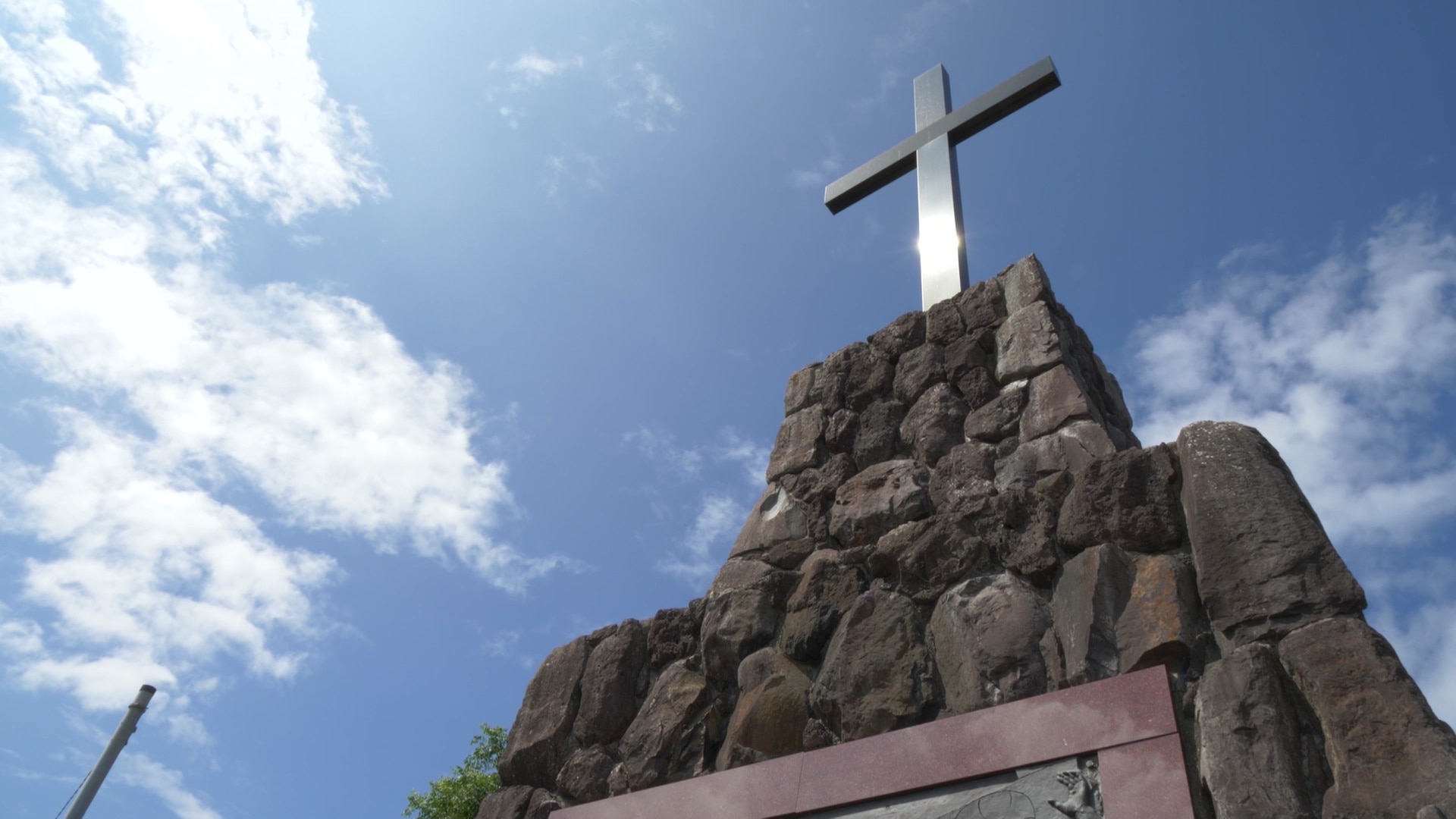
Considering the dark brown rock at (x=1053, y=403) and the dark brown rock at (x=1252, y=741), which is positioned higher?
the dark brown rock at (x=1053, y=403)

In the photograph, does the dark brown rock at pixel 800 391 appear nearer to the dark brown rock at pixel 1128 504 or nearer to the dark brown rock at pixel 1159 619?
the dark brown rock at pixel 1128 504

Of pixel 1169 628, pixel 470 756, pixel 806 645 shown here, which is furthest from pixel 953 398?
pixel 470 756

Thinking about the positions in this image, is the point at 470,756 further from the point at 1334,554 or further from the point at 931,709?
the point at 1334,554

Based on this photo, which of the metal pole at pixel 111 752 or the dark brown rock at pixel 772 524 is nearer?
the dark brown rock at pixel 772 524

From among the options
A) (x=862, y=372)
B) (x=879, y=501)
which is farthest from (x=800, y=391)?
(x=879, y=501)

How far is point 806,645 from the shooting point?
281cm

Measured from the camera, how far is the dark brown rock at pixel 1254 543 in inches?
76.9

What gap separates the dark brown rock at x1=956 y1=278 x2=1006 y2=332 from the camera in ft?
11.3

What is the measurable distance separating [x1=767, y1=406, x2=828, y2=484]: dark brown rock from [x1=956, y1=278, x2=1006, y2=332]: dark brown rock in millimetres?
622

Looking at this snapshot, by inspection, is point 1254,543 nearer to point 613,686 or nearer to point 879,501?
point 879,501

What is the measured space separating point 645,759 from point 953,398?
58.3 inches

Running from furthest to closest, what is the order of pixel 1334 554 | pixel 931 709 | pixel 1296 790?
pixel 931 709
pixel 1334 554
pixel 1296 790

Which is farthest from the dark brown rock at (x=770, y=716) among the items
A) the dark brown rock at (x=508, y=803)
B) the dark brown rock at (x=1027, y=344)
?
the dark brown rock at (x=1027, y=344)

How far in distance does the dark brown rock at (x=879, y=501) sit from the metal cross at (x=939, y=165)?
0.87 metres
